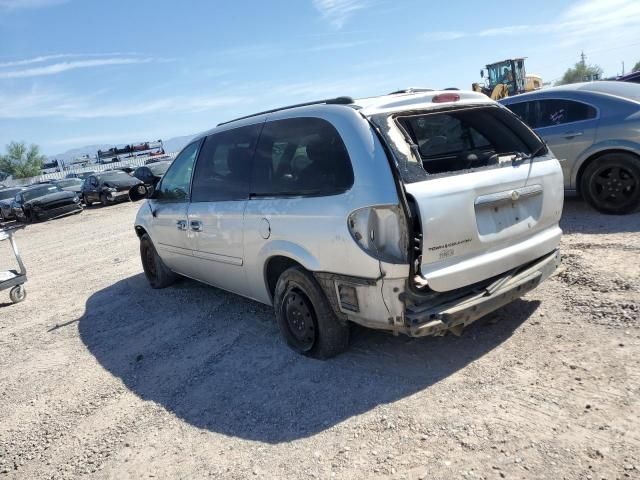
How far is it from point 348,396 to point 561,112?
5.63 metres

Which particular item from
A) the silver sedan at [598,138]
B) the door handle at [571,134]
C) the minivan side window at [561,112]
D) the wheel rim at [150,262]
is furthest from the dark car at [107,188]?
the door handle at [571,134]

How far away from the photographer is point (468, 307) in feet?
10.5

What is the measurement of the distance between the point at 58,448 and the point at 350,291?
2.26m

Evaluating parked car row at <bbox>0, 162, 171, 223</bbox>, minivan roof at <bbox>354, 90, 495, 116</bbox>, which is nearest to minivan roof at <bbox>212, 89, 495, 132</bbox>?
minivan roof at <bbox>354, 90, 495, 116</bbox>

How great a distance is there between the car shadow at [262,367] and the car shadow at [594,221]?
2.35 meters

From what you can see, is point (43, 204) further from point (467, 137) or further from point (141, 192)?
point (467, 137)

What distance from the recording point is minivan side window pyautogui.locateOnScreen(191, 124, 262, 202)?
170 inches

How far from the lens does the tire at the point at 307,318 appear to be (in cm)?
361

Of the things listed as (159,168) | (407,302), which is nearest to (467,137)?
(407,302)

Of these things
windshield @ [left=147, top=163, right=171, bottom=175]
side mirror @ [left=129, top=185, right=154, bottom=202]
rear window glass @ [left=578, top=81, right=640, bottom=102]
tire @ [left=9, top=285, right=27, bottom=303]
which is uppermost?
rear window glass @ [left=578, top=81, right=640, bottom=102]

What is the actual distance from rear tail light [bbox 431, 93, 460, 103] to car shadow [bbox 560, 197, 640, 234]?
10.8 ft

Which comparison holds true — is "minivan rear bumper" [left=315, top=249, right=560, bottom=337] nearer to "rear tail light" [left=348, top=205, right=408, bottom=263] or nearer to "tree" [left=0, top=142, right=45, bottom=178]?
"rear tail light" [left=348, top=205, right=408, bottom=263]

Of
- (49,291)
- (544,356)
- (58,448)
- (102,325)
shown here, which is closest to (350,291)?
(544,356)

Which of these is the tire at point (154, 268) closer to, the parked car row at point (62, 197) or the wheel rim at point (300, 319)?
the wheel rim at point (300, 319)
